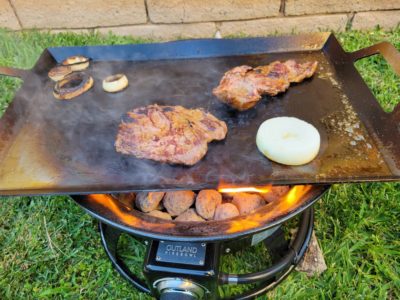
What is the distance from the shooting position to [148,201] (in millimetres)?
2219

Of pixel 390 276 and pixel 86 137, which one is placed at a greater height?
pixel 86 137

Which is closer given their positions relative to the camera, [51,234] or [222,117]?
[222,117]

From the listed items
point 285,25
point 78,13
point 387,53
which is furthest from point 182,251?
point 78,13

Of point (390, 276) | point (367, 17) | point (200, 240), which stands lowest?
point (390, 276)

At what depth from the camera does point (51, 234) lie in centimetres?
305

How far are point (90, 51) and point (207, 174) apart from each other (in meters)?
1.72

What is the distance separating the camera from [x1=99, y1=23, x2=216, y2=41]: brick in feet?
16.0

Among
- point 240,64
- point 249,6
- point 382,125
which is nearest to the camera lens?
point 382,125

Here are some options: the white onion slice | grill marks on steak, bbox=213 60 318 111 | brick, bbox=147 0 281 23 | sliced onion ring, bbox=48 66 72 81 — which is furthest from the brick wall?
the white onion slice

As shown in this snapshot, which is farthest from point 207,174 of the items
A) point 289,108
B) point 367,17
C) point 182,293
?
point 367,17

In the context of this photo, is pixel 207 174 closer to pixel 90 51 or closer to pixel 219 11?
pixel 90 51

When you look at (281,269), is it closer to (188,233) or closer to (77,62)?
(188,233)

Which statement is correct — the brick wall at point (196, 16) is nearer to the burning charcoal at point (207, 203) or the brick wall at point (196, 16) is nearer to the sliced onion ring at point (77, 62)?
the sliced onion ring at point (77, 62)

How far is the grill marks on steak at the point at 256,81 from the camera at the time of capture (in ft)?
8.23
